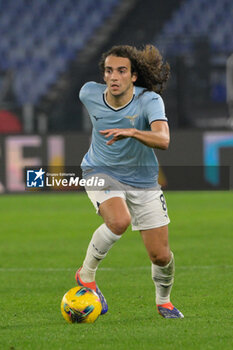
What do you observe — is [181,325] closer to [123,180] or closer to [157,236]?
[157,236]

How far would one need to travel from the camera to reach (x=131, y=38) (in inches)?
930

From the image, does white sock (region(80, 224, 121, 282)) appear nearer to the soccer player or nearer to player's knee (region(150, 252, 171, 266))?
the soccer player

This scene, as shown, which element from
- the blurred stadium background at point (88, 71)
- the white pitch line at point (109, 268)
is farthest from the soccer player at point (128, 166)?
the blurred stadium background at point (88, 71)

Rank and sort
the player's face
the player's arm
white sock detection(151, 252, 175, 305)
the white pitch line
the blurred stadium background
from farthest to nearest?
the blurred stadium background < the white pitch line < white sock detection(151, 252, 175, 305) < the player's face < the player's arm

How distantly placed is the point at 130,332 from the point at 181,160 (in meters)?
12.5

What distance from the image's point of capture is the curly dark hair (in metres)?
5.72

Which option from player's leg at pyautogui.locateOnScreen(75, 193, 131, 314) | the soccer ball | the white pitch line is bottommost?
the white pitch line

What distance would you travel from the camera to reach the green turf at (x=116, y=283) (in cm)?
488

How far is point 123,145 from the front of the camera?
5.72 meters

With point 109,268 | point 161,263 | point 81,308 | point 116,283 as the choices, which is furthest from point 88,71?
point 81,308

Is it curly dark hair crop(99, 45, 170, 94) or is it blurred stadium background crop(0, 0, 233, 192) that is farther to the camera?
blurred stadium background crop(0, 0, 233, 192)

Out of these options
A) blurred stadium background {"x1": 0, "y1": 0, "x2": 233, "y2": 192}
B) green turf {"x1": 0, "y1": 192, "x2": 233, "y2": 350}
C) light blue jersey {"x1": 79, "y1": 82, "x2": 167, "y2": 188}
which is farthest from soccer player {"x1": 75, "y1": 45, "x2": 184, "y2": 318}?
blurred stadium background {"x1": 0, "y1": 0, "x2": 233, "y2": 192}

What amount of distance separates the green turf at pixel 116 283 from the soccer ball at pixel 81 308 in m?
0.07

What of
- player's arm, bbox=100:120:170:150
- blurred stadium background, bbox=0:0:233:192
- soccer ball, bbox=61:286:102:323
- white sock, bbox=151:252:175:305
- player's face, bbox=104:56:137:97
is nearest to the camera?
player's arm, bbox=100:120:170:150
